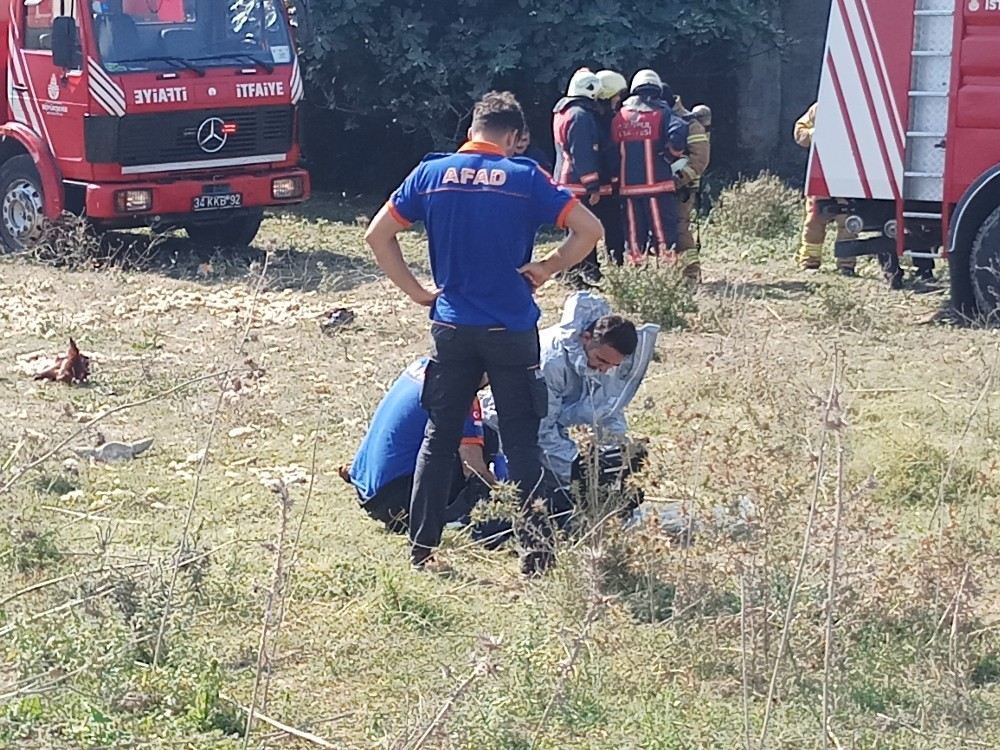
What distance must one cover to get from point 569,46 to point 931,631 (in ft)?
41.2

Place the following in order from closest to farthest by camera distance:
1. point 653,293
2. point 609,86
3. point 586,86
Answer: point 653,293 < point 586,86 < point 609,86

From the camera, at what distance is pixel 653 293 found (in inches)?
404

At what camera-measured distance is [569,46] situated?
16766mm

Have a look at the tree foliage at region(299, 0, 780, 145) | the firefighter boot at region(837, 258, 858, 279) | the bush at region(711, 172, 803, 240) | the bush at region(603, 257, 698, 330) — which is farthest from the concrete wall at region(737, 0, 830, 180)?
the bush at region(603, 257, 698, 330)

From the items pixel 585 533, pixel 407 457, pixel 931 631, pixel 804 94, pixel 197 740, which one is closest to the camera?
pixel 197 740

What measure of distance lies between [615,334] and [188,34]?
7677 mm

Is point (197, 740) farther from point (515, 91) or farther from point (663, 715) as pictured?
point (515, 91)

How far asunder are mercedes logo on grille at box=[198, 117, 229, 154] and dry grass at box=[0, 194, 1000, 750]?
4520mm

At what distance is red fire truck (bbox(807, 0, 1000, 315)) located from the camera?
1005 centimetres

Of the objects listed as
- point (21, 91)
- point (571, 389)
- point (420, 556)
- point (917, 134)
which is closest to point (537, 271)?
point (571, 389)

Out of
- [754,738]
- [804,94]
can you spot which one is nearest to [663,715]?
[754,738]

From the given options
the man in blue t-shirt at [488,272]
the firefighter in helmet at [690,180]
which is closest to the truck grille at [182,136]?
the firefighter in helmet at [690,180]

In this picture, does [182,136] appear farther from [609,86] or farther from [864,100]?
[864,100]

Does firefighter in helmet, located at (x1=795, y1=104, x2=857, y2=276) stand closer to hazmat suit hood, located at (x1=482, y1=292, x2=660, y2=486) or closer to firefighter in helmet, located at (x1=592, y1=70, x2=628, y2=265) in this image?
firefighter in helmet, located at (x1=592, y1=70, x2=628, y2=265)
